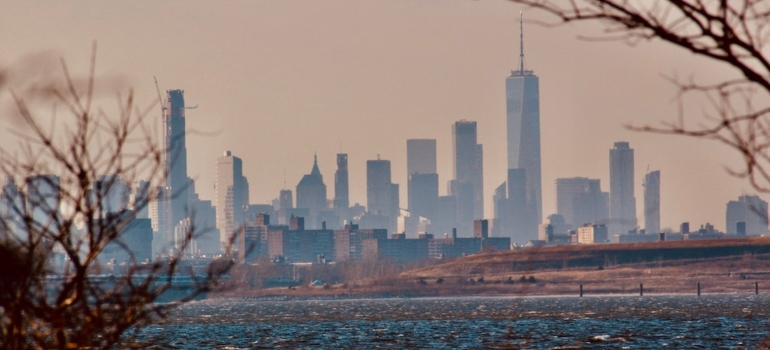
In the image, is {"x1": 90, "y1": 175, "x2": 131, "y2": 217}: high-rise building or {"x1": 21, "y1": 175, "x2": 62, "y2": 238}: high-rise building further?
{"x1": 21, "y1": 175, "x2": 62, "y2": 238}: high-rise building

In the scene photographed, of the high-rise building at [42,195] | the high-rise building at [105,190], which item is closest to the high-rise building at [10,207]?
the high-rise building at [42,195]

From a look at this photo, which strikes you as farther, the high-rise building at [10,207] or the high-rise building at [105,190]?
the high-rise building at [10,207]

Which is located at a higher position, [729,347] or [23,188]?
[23,188]

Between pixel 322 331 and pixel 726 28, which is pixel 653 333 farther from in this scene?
pixel 726 28

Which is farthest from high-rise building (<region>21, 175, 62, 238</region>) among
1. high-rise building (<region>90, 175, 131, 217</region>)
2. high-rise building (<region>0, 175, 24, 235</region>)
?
high-rise building (<region>90, 175, 131, 217</region>)

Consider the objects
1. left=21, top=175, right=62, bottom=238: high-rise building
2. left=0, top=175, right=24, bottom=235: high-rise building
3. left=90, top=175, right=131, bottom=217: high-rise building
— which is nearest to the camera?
left=90, top=175, right=131, bottom=217: high-rise building

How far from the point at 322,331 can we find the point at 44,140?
73.1 meters

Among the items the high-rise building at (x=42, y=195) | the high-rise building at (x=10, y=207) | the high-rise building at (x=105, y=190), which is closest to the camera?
the high-rise building at (x=105, y=190)

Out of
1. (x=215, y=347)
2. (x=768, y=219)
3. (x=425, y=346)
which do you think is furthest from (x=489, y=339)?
(x=768, y=219)

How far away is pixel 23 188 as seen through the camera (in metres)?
15.0

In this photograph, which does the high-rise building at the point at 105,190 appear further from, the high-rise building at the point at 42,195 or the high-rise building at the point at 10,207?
the high-rise building at the point at 10,207

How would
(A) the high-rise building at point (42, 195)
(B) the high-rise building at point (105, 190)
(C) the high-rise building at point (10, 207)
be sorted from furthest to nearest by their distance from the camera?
(C) the high-rise building at point (10, 207)
(A) the high-rise building at point (42, 195)
(B) the high-rise building at point (105, 190)

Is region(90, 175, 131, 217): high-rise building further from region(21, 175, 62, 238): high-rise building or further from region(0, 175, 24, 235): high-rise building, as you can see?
region(0, 175, 24, 235): high-rise building

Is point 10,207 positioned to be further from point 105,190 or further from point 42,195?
point 105,190
